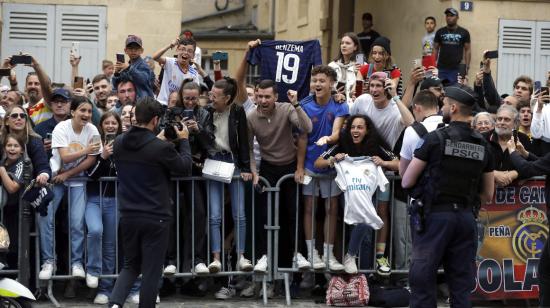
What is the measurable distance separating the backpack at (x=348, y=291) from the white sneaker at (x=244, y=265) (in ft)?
2.78

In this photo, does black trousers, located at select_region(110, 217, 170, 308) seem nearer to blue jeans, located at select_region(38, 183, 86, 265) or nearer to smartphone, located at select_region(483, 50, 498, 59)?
blue jeans, located at select_region(38, 183, 86, 265)

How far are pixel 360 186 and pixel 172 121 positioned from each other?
2.06m

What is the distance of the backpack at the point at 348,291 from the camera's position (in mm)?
11773

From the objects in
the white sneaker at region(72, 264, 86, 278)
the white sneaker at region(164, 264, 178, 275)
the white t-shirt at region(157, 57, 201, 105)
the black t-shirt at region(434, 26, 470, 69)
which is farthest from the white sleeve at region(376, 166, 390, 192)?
the black t-shirt at region(434, 26, 470, 69)

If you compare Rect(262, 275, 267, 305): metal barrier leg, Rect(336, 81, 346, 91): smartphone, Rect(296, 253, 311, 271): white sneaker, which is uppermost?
Rect(336, 81, 346, 91): smartphone

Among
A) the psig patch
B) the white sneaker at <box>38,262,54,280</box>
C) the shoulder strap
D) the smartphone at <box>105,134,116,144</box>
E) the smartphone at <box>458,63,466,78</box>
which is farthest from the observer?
the smartphone at <box>458,63,466,78</box>

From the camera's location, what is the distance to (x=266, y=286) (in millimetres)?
12102

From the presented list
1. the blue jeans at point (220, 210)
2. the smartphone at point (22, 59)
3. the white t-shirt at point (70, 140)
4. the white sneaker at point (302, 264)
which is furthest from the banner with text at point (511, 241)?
the smartphone at point (22, 59)

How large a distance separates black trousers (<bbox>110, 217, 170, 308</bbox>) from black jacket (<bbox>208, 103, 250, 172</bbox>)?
2.03m

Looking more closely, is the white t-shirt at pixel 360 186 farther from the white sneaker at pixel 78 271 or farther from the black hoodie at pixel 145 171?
the white sneaker at pixel 78 271

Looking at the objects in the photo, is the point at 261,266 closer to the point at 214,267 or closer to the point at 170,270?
the point at 214,267

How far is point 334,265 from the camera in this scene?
1192 cm

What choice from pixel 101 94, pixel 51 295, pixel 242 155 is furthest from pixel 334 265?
pixel 101 94

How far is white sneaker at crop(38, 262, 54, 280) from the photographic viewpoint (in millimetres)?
11398
